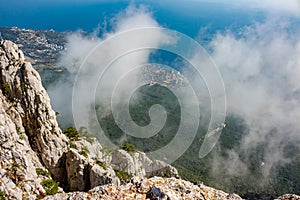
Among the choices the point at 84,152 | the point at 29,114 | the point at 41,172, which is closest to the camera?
the point at 41,172

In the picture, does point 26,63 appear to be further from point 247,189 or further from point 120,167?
point 247,189

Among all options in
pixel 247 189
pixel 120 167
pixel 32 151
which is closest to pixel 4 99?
pixel 32 151

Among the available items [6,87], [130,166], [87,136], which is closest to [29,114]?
[6,87]

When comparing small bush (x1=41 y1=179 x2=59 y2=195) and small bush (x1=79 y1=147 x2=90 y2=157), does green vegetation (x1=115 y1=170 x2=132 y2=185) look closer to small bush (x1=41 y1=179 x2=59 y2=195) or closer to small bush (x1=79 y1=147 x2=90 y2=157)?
small bush (x1=79 y1=147 x2=90 y2=157)

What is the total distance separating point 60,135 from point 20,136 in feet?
23.8

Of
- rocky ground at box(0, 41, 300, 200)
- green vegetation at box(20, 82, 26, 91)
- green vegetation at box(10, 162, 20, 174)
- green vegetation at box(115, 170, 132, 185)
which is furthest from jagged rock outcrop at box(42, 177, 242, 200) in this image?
green vegetation at box(115, 170, 132, 185)

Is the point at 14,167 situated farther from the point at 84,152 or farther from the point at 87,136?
the point at 87,136

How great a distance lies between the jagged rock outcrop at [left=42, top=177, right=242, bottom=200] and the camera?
1498 cm

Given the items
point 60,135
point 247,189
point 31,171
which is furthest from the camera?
point 247,189

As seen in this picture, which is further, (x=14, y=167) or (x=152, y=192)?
(x=14, y=167)

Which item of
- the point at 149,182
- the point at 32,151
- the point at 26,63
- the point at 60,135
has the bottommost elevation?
the point at 149,182

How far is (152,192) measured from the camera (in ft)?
49.0

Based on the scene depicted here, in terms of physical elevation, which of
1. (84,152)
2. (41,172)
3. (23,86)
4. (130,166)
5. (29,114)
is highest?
(130,166)

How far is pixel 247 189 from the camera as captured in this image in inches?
7682
